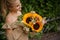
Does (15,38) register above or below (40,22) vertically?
below

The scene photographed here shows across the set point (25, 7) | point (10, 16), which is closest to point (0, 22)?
point (25, 7)

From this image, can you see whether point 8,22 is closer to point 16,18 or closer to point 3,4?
point 16,18

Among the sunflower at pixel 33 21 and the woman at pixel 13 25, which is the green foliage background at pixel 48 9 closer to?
the woman at pixel 13 25

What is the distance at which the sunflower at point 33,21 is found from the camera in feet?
11.0

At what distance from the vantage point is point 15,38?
11.5 ft

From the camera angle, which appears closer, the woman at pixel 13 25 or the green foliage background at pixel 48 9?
the woman at pixel 13 25

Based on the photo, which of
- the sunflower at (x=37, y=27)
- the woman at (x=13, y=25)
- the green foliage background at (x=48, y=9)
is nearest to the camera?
the sunflower at (x=37, y=27)

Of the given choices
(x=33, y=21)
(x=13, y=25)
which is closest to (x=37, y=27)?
(x=33, y=21)

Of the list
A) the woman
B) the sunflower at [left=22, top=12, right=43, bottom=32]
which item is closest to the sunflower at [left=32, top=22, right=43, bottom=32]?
the sunflower at [left=22, top=12, right=43, bottom=32]

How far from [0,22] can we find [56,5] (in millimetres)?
2227

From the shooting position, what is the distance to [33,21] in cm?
337

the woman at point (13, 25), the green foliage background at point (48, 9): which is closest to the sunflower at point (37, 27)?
the woman at point (13, 25)

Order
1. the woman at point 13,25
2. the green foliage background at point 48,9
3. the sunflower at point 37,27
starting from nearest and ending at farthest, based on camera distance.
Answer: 1. the sunflower at point 37,27
2. the woman at point 13,25
3. the green foliage background at point 48,9

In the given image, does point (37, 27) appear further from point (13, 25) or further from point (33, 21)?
point (13, 25)
